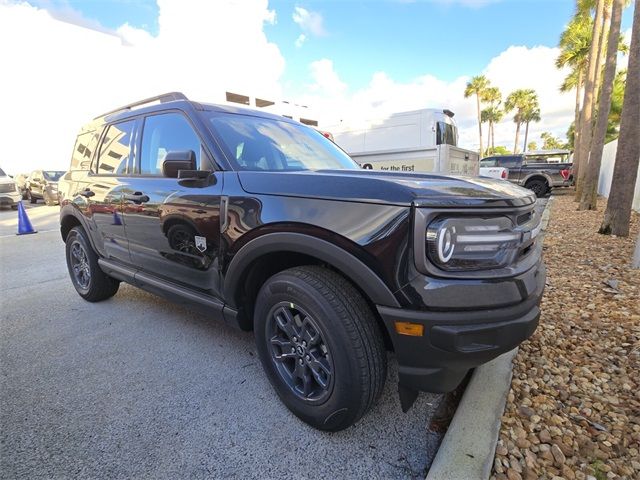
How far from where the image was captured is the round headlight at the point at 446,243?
4.94 feet

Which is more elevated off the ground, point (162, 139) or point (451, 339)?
point (162, 139)

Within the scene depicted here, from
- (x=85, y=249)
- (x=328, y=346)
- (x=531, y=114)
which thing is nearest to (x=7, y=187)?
(x=85, y=249)

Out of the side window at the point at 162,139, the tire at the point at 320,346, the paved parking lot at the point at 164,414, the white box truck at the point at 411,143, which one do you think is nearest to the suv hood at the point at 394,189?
the tire at the point at 320,346

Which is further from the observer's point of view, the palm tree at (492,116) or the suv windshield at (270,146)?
the palm tree at (492,116)

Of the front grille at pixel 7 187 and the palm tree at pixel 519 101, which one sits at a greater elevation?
the palm tree at pixel 519 101

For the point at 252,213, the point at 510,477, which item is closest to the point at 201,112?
the point at 252,213

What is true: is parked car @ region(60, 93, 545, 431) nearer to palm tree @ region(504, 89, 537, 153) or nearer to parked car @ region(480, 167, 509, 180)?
parked car @ region(480, 167, 509, 180)

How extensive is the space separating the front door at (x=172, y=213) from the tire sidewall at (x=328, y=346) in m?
0.52

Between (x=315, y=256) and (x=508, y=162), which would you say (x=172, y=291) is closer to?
(x=315, y=256)

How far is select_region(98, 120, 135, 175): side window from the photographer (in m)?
3.21

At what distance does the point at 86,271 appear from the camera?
392 centimetres

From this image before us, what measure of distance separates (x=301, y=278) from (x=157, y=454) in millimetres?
1162

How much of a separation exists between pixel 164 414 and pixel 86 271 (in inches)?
98.6

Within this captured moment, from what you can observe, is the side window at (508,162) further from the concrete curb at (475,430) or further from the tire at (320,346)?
the tire at (320,346)
